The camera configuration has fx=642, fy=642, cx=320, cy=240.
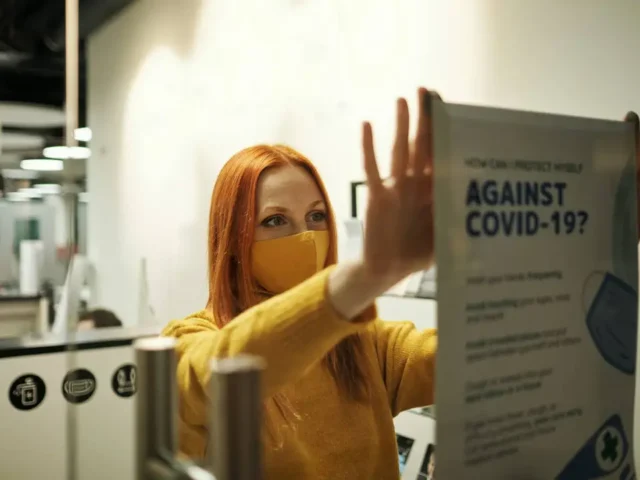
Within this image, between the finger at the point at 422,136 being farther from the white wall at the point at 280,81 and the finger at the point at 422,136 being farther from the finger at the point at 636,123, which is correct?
the white wall at the point at 280,81

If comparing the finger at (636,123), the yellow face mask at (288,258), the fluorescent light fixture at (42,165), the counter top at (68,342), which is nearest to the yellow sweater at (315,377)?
the yellow face mask at (288,258)

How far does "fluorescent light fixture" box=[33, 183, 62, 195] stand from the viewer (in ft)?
13.7

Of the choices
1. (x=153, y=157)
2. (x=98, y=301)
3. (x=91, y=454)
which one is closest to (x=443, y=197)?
(x=91, y=454)

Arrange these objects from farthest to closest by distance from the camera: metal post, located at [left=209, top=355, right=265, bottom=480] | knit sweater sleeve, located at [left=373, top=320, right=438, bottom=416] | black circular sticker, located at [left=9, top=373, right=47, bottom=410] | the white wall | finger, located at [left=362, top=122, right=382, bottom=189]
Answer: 1. black circular sticker, located at [left=9, top=373, right=47, bottom=410]
2. the white wall
3. knit sweater sleeve, located at [left=373, top=320, right=438, bottom=416]
4. finger, located at [left=362, top=122, right=382, bottom=189]
5. metal post, located at [left=209, top=355, right=265, bottom=480]

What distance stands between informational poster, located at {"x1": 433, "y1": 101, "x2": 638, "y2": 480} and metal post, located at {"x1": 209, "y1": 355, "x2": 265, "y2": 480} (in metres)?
0.22

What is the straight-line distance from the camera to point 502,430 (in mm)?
645

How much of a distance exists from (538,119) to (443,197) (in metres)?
0.19

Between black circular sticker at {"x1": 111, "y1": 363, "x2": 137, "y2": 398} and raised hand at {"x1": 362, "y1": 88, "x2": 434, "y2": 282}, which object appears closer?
raised hand at {"x1": 362, "y1": 88, "x2": 434, "y2": 282}

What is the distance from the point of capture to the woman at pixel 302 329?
0.62 metres

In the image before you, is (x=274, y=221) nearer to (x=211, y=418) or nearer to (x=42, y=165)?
(x=211, y=418)

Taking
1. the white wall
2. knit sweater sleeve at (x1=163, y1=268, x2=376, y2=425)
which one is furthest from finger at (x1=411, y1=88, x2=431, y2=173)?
the white wall

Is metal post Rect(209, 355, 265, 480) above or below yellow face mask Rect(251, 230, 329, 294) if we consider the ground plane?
below

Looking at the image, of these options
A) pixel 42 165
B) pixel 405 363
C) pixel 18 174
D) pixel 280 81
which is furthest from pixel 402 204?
pixel 42 165

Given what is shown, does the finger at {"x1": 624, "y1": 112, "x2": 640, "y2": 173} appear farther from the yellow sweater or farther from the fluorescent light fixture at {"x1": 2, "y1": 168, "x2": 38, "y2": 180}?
the fluorescent light fixture at {"x1": 2, "y1": 168, "x2": 38, "y2": 180}
